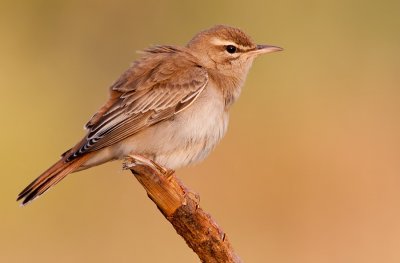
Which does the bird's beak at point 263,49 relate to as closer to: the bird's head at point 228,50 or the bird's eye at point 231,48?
the bird's head at point 228,50

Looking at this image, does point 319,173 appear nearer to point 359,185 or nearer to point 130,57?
point 359,185

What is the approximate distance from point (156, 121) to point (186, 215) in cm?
166

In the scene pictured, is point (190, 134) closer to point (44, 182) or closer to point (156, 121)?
point (156, 121)

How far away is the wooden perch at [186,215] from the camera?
273 inches

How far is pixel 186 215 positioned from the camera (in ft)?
23.4

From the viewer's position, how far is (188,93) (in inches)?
342

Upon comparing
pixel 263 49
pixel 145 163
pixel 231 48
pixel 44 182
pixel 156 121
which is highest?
pixel 231 48

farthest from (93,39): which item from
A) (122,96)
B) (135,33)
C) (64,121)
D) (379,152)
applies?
(122,96)

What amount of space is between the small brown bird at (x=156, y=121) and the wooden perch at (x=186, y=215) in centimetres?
84

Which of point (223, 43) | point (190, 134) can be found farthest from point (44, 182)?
point (223, 43)

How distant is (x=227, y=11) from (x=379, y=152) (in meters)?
3.06

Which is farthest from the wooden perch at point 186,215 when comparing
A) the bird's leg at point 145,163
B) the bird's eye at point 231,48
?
the bird's eye at point 231,48

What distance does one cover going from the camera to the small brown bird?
333 inches

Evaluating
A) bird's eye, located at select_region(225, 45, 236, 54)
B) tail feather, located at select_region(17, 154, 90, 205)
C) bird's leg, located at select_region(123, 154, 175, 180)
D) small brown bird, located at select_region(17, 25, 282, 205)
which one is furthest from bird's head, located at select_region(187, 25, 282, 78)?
tail feather, located at select_region(17, 154, 90, 205)
